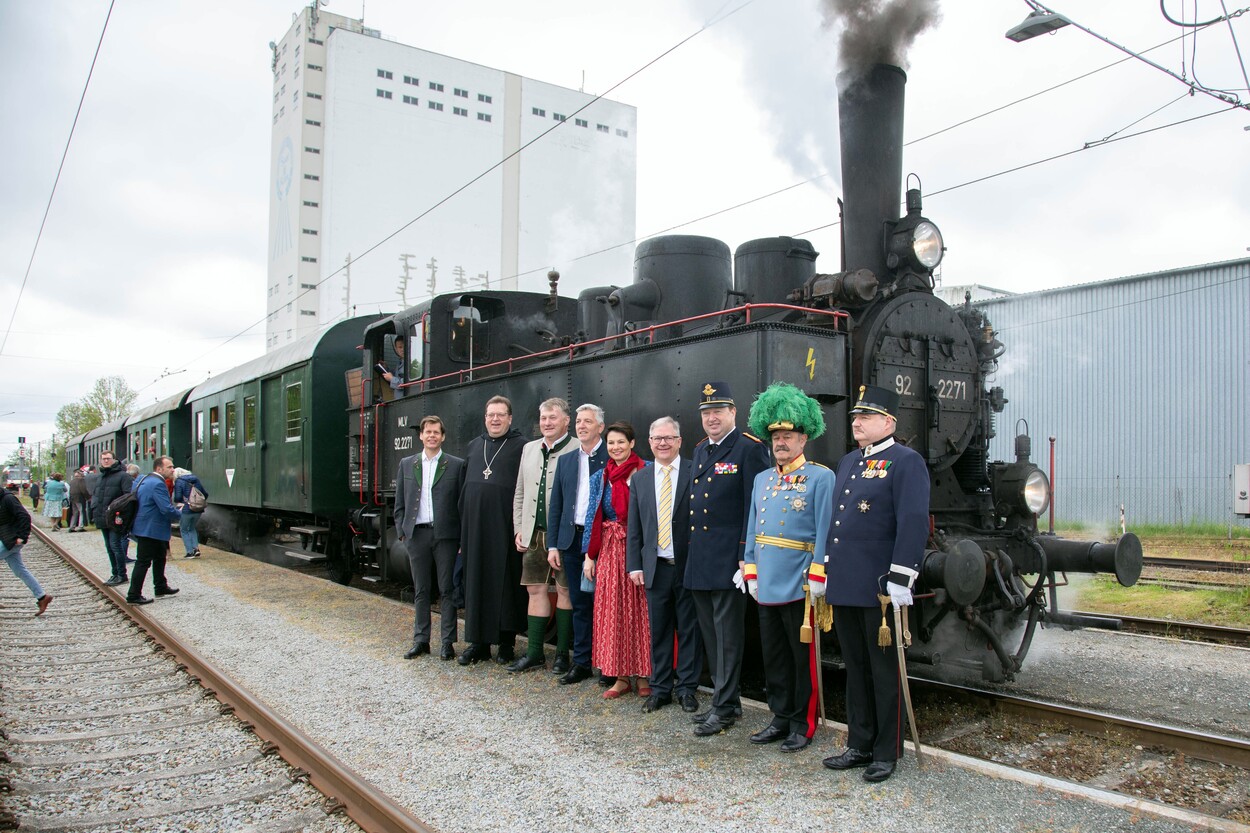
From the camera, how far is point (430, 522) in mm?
6590

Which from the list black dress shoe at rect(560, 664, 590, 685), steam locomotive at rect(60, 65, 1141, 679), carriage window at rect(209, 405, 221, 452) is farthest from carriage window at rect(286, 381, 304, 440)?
black dress shoe at rect(560, 664, 590, 685)

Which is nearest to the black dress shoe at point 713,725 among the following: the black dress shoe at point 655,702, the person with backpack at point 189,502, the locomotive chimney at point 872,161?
the black dress shoe at point 655,702

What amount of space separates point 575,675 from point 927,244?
375 cm

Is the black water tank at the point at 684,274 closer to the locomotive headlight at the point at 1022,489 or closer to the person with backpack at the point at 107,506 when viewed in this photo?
the locomotive headlight at the point at 1022,489

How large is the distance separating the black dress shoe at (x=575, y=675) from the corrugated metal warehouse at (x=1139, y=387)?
15.7 meters

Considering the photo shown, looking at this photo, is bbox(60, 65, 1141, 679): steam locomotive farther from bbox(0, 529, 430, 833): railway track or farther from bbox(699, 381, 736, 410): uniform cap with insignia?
bbox(0, 529, 430, 833): railway track

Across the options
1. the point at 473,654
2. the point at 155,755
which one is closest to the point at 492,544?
the point at 473,654

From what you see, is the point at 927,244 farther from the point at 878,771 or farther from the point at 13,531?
the point at 13,531

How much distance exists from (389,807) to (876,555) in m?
2.29

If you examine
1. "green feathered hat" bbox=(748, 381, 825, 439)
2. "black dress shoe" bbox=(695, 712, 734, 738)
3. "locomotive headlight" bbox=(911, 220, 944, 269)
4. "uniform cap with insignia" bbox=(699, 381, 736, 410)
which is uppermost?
"locomotive headlight" bbox=(911, 220, 944, 269)

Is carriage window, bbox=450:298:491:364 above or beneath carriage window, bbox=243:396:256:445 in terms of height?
above

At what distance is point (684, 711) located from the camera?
16.1ft

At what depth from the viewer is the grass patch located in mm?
8508

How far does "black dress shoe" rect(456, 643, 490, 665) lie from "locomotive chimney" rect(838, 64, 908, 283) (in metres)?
3.72
